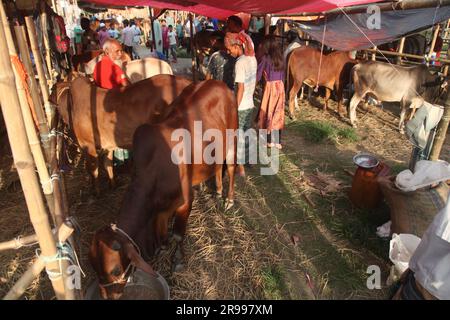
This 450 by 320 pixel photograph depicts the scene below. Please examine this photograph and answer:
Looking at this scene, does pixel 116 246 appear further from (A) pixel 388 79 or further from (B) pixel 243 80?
(A) pixel 388 79

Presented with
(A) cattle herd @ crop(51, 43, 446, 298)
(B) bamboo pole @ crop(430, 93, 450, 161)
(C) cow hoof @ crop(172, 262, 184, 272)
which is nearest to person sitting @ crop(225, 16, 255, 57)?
(A) cattle herd @ crop(51, 43, 446, 298)

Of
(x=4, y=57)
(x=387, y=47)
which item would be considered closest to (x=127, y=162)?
(x=4, y=57)

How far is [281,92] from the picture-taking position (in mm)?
5562

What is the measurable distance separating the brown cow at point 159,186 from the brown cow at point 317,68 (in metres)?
4.74

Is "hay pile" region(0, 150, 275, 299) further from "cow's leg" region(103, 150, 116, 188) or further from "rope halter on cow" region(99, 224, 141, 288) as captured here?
"rope halter on cow" region(99, 224, 141, 288)

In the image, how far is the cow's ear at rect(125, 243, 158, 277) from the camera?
2176 millimetres

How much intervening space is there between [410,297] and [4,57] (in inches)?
106

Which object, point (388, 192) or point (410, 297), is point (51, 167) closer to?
point (410, 297)

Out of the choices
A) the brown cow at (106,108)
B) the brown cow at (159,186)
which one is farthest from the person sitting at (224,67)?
the brown cow at (159,186)

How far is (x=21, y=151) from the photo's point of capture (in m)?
1.48

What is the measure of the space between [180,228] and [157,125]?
107cm

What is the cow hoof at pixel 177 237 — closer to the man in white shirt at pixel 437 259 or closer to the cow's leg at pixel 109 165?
the cow's leg at pixel 109 165

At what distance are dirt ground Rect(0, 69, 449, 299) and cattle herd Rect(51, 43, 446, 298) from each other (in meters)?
0.33
